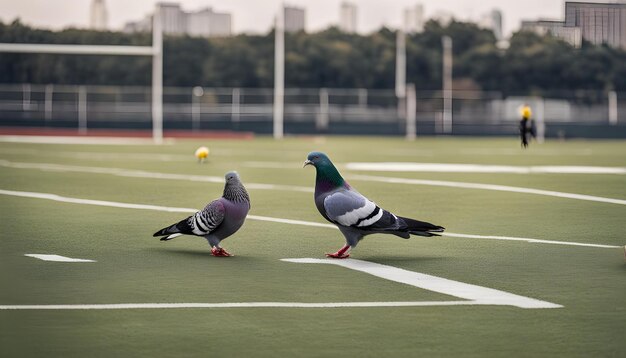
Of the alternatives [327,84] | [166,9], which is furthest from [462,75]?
[166,9]

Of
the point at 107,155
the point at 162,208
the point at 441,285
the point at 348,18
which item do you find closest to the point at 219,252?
the point at 441,285

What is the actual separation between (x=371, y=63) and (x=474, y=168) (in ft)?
174

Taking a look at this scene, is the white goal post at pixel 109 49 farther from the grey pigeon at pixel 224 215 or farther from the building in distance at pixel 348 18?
the building in distance at pixel 348 18

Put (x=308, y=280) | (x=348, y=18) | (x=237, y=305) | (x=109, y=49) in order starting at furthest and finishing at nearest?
(x=348, y=18) < (x=109, y=49) < (x=308, y=280) < (x=237, y=305)

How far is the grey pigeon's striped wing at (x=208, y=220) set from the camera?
918 cm

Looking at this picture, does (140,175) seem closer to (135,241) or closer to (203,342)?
(135,241)

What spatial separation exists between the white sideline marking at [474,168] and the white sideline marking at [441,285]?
45.1 feet

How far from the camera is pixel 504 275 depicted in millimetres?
8586

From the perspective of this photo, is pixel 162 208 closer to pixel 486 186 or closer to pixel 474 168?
pixel 486 186

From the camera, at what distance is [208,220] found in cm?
920

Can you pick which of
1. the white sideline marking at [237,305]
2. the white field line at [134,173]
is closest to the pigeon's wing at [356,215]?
the white sideline marking at [237,305]

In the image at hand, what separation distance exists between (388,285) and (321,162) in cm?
145

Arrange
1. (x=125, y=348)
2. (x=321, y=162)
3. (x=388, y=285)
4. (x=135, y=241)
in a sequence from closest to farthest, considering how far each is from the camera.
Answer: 1. (x=125, y=348)
2. (x=388, y=285)
3. (x=321, y=162)
4. (x=135, y=241)

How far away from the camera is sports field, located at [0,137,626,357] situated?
621cm
